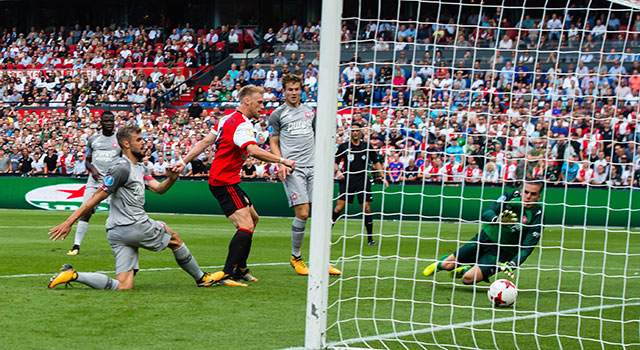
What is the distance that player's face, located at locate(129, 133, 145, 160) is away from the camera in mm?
7028

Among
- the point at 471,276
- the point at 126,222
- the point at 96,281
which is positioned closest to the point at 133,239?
the point at 126,222

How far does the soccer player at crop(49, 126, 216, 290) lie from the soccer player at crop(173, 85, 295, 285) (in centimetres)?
61

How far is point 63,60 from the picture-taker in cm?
3325

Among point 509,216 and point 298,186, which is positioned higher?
point 509,216

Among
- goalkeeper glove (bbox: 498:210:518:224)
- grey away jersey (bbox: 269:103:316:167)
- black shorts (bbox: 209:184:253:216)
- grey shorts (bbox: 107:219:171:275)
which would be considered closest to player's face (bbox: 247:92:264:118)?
black shorts (bbox: 209:184:253:216)

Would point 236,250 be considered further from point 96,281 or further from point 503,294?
point 503,294

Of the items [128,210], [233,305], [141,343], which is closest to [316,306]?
[141,343]

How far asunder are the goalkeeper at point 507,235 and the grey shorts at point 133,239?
8.71ft

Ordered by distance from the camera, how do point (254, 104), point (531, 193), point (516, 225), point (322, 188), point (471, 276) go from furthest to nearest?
point (254, 104) < point (471, 276) < point (516, 225) < point (531, 193) < point (322, 188)

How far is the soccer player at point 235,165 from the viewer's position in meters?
7.58

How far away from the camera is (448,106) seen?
8.16m

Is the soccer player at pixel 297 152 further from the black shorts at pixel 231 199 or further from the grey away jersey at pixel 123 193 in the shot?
the grey away jersey at pixel 123 193

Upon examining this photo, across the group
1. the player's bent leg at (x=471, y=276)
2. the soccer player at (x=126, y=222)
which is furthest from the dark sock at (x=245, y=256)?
the player's bent leg at (x=471, y=276)

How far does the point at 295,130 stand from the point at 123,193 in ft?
8.07
